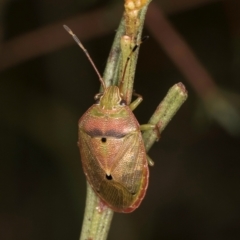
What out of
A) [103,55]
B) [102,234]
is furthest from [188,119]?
[102,234]

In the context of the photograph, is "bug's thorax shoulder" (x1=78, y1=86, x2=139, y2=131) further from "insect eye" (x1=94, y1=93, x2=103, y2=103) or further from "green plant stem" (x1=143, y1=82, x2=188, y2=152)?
"green plant stem" (x1=143, y1=82, x2=188, y2=152)

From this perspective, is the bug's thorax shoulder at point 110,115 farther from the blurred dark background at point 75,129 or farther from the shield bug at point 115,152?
the blurred dark background at point 75,129

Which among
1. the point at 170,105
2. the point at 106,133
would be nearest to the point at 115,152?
the point at 106,133

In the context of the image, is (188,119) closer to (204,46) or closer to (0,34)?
(204,46)

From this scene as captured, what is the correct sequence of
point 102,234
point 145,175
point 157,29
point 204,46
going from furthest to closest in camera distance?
point 204,46 → point 157,29 → point 145,175 → point 102,234

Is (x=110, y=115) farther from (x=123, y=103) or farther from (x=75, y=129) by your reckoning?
(x=75, y=129)

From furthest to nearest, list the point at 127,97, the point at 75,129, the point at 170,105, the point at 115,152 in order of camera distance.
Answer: the point at 75,129 < the point at 115,152 < the point at 127,97 < the point at 170,105
